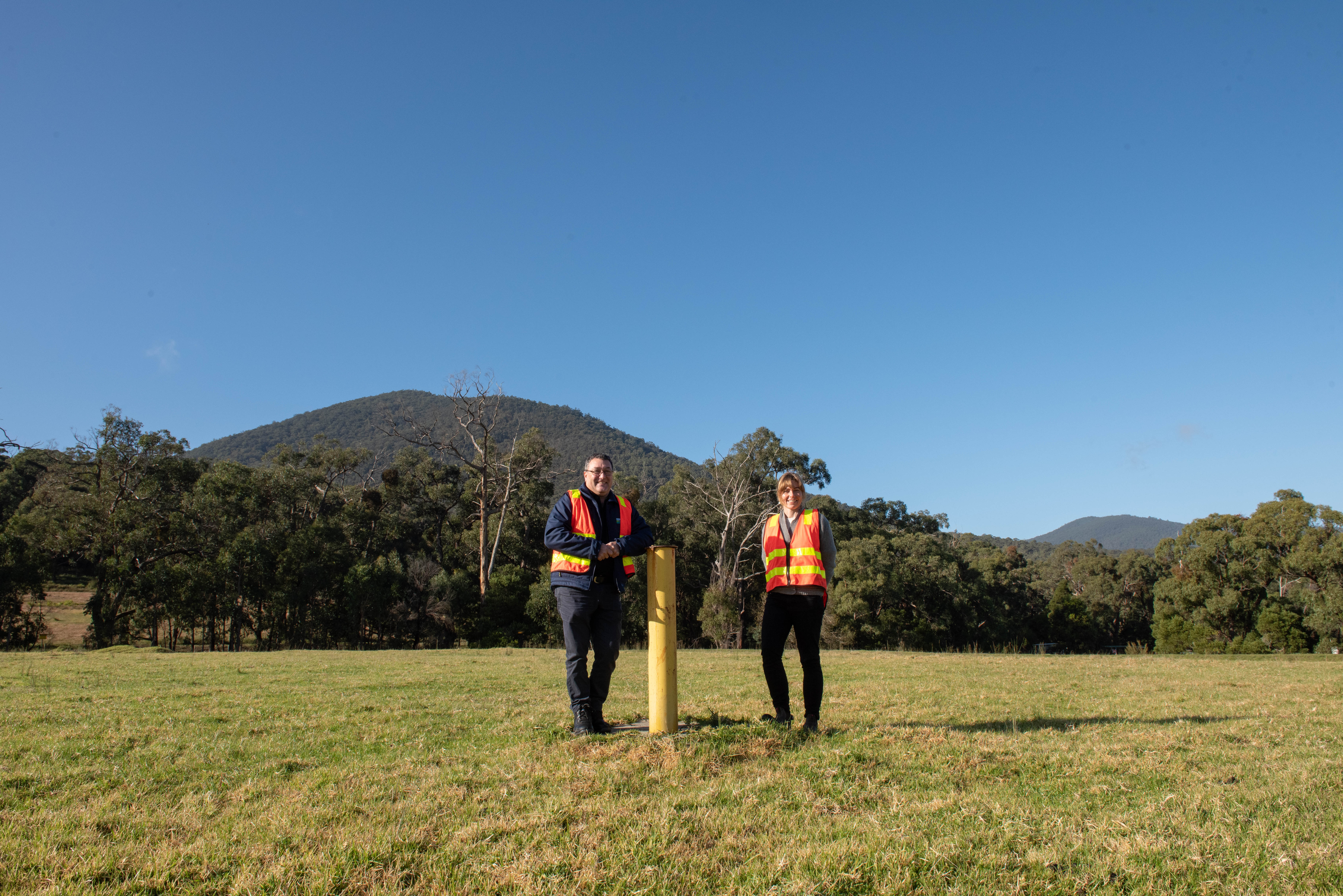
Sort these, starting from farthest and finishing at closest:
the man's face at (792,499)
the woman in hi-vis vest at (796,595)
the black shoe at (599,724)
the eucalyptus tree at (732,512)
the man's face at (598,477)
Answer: the eucalyptus tree at (732,512), the man's face at (792,499), the woman in hi-vis vest at (796,595), the man's face at (598,477), the black shoe at (599,724)

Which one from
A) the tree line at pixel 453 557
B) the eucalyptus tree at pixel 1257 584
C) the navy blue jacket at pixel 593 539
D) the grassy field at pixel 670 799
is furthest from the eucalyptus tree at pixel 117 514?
the eucalyptus tree at pixel 1257 584

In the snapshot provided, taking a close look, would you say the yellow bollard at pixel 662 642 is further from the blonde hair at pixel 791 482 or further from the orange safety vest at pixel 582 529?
the blonde hair at pixel 791 482

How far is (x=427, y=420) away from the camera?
83875 millimetres

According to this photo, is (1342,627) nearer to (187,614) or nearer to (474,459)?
(474,459)

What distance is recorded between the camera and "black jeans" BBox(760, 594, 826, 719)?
608 cm

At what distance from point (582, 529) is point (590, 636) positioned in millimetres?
898

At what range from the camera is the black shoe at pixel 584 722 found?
18.5 feet

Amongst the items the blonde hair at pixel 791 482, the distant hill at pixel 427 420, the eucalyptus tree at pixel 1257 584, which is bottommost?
the eucalyptus tree at pixel 1257 584

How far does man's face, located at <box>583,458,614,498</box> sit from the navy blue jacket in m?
0.05

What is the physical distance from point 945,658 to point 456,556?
36.8 metres

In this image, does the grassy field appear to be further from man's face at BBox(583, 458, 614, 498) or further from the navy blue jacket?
man's face at BBox(583, 458, 614, 498)

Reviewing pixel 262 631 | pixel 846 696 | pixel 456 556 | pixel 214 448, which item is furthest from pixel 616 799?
pixel 214 448

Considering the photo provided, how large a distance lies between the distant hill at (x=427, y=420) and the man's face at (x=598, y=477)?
66.0 meters

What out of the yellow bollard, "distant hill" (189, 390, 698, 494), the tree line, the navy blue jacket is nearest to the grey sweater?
the yellow bollard
